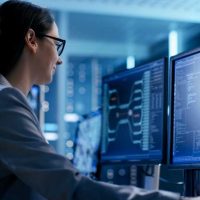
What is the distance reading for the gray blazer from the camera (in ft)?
3.26

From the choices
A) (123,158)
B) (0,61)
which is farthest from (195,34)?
(0,61)

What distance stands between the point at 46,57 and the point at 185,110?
43 cm

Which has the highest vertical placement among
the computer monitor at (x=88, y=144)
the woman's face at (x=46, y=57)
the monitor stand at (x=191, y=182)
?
the woman's face at (x=46, y=57)

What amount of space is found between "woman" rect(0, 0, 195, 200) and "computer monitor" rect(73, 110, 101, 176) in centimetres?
105

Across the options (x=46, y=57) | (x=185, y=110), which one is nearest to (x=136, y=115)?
(x=185, y=110)

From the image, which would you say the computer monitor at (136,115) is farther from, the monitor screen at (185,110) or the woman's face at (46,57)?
the woman's face at (46,57)

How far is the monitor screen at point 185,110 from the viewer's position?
1450mm

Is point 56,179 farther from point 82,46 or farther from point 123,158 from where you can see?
point 82,46

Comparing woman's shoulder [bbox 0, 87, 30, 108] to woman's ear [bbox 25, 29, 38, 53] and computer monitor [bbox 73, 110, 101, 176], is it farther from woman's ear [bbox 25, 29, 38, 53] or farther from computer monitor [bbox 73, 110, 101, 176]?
computer monitor [bbox 73, 110, 101, 176]

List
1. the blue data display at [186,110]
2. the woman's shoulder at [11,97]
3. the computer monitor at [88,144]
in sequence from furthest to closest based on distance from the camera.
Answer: the computer monitor at [88,144] → the blue data display at [186,110] → the woman's shoulder at [11,97]

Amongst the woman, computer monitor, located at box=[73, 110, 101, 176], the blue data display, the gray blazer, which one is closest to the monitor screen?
the blue data display

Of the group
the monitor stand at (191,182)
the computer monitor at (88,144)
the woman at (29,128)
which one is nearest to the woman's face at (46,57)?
the woman at (29,128)

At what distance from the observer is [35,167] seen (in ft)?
3.39

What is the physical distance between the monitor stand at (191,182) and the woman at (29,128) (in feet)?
1.66
